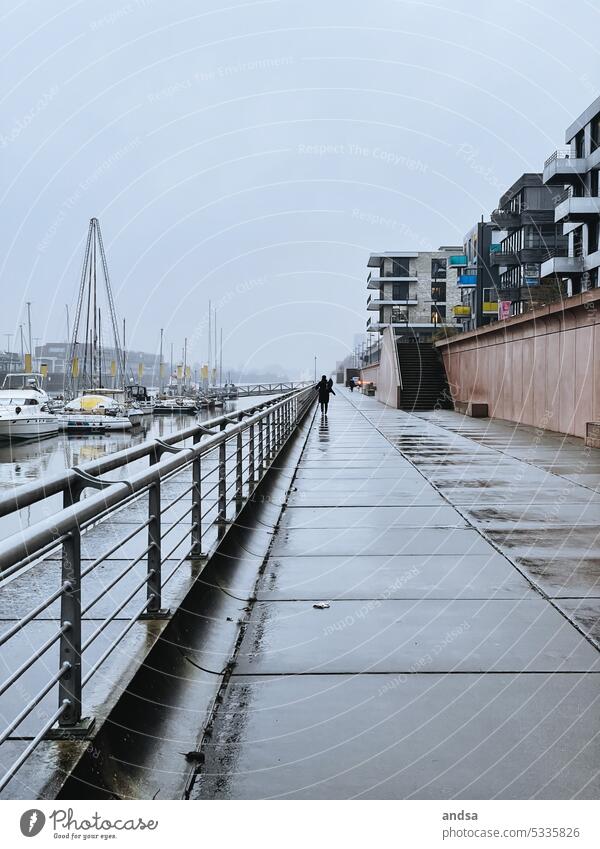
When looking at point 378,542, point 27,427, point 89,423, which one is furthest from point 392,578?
point 89,423

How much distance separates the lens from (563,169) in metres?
52.6

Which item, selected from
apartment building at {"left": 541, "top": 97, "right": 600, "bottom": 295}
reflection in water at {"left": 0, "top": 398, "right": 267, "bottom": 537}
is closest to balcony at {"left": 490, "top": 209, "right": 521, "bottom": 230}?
apartment building at {"left": 541, "top": 97, "right": 600, "bottom": 295}

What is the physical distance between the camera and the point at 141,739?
12.5 ft

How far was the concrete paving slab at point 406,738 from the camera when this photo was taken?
Answer: 11.3ft

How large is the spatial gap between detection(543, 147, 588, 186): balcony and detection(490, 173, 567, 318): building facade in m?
7.14

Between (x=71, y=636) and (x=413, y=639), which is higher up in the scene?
(x=71, y=636)

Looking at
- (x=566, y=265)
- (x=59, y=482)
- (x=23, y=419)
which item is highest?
(x=566, y=265)

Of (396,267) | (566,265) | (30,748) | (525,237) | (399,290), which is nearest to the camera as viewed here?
(30,748)

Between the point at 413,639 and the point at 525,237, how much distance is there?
63.5 metres

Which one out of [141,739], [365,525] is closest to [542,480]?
[365,525]

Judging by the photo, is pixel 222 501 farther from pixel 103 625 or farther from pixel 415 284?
pixel 415 284

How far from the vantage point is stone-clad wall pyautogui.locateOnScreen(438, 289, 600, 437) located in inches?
801

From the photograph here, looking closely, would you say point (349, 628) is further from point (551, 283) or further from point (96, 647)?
point (551, 283)

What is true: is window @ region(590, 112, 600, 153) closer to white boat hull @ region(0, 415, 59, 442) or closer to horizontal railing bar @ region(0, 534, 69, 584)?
white boat hull @ region(0, 415, 59, 442)
